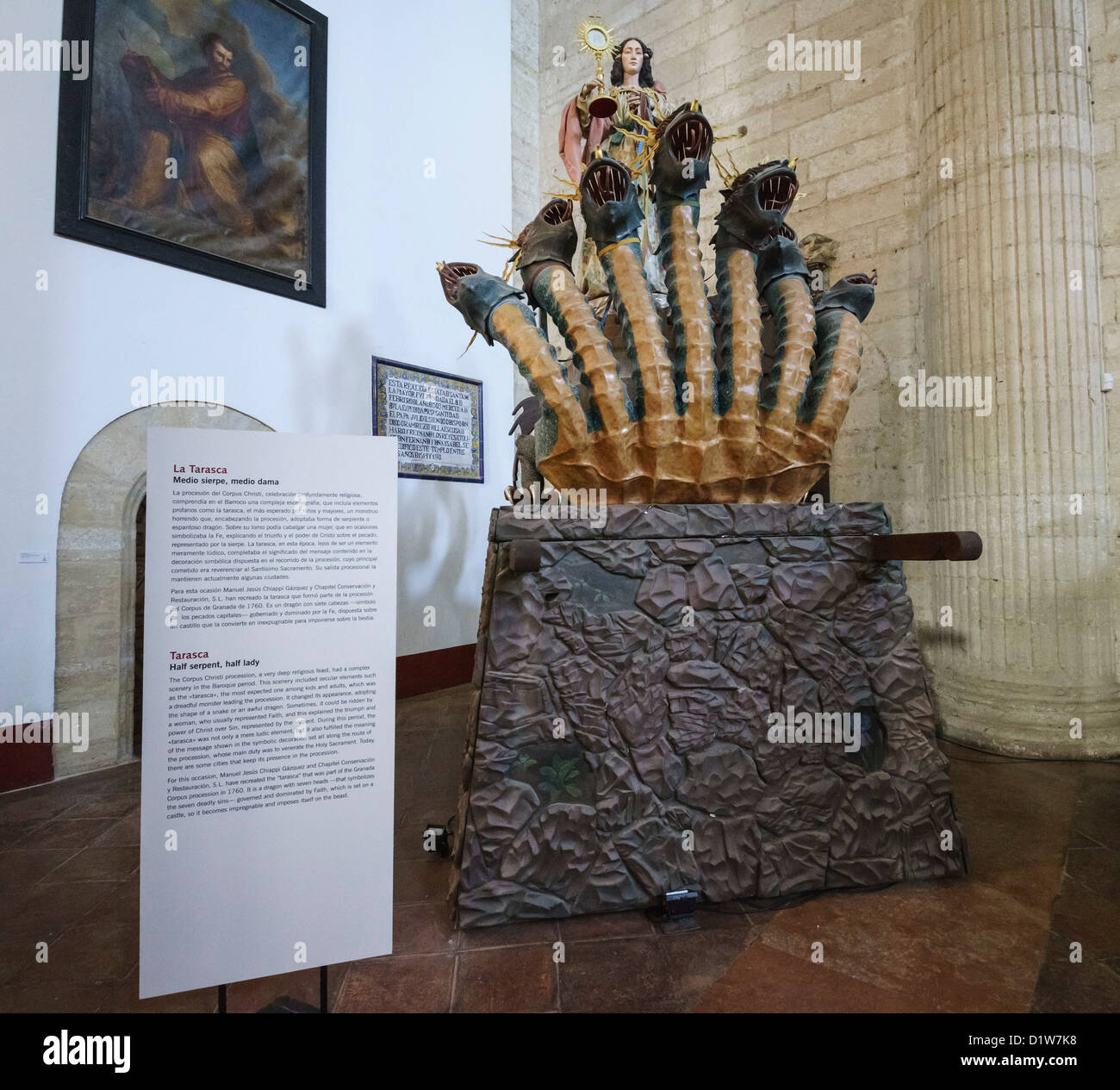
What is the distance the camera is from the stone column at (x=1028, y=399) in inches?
138

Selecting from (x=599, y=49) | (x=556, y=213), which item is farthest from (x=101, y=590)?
(x=599, y=49)

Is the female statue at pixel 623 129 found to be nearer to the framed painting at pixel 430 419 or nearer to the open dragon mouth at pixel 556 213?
the open dragon mouth at pixel 556 213

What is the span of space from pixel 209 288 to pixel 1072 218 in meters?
5.36

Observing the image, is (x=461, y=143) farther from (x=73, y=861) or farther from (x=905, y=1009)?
(x=905, y=1009)

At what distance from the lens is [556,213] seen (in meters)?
2.47

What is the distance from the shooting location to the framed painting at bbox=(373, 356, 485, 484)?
5008mm

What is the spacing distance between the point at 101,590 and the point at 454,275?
270 cm

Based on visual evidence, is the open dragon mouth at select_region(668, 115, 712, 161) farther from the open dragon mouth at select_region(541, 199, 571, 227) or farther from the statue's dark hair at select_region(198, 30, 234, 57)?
the statue's dark hair at select_region(198, 30, 234, 57)

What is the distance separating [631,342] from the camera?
233cm

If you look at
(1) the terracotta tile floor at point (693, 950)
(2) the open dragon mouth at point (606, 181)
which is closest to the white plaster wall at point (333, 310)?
(1) the terracotta tile floor at point (693, 950)

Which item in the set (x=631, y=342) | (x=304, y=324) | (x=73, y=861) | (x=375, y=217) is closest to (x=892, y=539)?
(x=631, y=342)

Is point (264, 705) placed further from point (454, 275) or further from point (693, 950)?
point (454, 275)

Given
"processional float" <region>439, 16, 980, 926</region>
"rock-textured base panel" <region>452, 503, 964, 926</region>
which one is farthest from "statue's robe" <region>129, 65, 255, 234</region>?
"rock-textured base panel" <region>452, 503, 964, 926</region>

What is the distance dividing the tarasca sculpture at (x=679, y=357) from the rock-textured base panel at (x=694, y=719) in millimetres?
256
